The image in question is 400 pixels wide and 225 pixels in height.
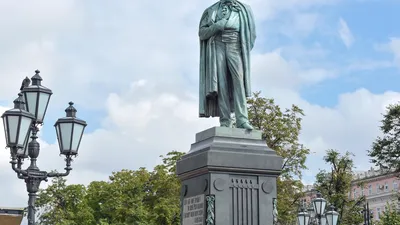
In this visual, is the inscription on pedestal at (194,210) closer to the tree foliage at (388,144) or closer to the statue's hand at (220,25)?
the statue's hand at (220,25)

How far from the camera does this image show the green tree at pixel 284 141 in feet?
123

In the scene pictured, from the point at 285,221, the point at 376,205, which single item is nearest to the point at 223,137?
the point at 285,221

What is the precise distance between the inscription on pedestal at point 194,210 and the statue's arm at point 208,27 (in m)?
3.04

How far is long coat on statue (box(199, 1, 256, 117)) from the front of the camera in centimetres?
1259

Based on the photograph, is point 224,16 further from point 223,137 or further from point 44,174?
point 44,174

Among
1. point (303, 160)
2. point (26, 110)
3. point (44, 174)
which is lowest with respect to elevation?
point (44, 174)

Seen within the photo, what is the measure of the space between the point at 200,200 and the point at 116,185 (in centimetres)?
3853

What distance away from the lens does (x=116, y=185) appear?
49.4 metres

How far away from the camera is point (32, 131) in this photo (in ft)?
41.8

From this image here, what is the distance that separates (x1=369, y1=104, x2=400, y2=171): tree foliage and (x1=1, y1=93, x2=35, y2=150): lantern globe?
42.9 metres

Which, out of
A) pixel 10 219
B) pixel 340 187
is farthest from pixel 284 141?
pixel 10 219

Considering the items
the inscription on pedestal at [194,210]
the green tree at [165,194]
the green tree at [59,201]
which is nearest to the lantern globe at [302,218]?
the inscription on pedestal at [194,210]

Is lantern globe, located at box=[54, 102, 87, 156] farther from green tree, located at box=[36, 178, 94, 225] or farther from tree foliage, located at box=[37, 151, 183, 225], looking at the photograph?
green tree, located at box=[36, 178, 94, 225]

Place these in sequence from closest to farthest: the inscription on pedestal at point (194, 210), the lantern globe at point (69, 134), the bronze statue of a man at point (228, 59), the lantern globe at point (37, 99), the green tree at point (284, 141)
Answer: the inscription on pedestal at point (194, 210) < the lantern globe at point (69, 134) < the bronze statue of a man at point (228, 59) < the lantern globe at point (37, 99) < the green tree at point (284, 141)
